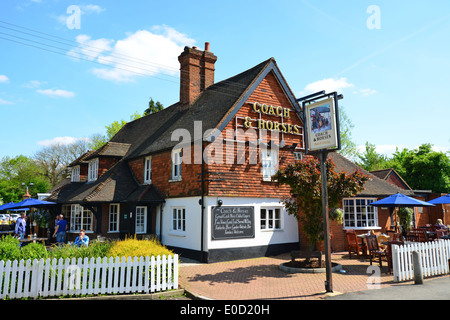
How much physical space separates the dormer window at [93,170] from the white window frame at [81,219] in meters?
3.11

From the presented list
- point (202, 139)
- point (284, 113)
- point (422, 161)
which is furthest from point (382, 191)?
point (422, 161)

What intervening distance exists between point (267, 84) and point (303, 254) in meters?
9.70

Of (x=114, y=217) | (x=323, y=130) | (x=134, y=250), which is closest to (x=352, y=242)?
(x=323, y=130)

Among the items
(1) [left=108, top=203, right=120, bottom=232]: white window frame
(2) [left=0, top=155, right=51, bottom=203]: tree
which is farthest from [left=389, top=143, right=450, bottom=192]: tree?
(2) [left=0, top=155, right=51, bottom=203]: tree

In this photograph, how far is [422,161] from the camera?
36.7 m

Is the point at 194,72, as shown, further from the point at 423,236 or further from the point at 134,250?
the point at 423,236

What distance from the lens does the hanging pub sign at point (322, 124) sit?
970cm

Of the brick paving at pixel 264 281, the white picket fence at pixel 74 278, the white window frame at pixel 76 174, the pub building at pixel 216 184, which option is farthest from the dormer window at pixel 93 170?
the white picket fence at pixel 74 278

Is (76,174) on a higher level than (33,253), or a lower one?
higher

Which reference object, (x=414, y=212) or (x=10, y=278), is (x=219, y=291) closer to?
(x=10, y=278)

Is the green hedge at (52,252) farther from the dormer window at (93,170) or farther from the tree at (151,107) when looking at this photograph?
the tree at (151,107)

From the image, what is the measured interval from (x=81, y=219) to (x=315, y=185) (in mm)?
14222

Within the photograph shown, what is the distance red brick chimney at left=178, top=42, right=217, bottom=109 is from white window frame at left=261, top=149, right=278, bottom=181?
684cm

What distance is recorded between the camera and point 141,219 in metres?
18.8
